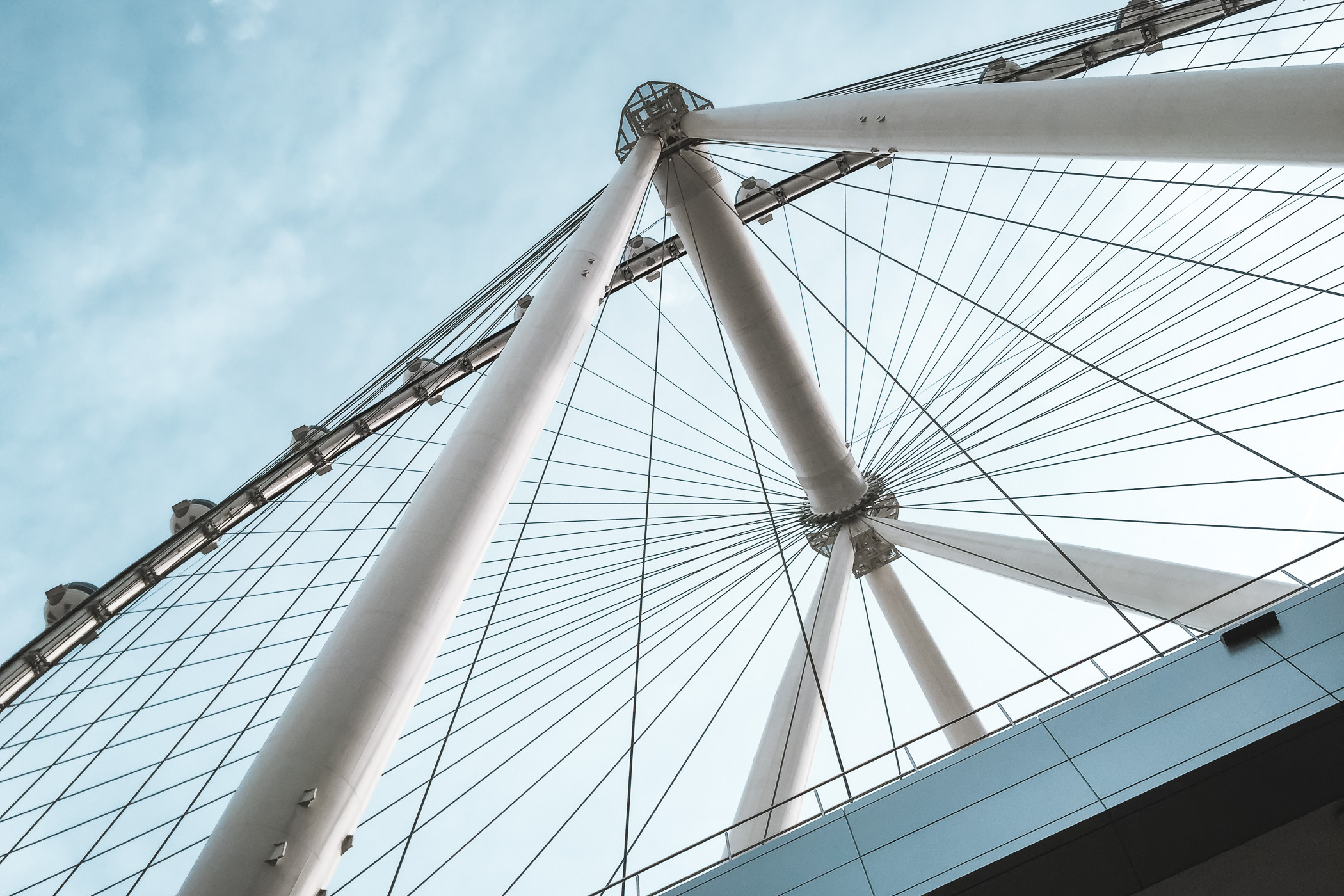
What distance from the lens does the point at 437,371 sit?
73.6ft

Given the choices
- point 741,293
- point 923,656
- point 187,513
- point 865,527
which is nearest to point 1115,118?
point 741,293

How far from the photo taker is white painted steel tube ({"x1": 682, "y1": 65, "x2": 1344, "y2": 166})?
21.7ft

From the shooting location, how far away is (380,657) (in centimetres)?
649

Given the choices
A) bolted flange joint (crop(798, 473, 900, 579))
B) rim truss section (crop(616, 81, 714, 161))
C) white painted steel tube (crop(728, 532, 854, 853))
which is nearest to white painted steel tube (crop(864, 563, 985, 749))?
bolted flange joint (crop(798, 473, 900, 579))

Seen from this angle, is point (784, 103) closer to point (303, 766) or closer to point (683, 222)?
point (683, 222)

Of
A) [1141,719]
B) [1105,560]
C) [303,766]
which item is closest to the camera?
[303,766]

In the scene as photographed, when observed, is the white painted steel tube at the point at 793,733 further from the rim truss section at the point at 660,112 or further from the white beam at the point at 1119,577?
the rim truss section at the point at 660,112

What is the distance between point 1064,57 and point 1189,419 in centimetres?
1605

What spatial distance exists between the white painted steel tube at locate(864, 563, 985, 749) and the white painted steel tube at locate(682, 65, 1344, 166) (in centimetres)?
1186

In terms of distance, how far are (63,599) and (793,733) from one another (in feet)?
47.8

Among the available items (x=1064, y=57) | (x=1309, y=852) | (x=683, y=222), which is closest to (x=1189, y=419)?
(x=1309, y=852)

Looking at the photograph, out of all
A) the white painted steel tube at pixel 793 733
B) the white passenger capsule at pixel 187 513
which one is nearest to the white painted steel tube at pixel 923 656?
the white painted steel tube at pixel 793 733

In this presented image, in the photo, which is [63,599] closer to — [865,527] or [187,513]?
[187,513]

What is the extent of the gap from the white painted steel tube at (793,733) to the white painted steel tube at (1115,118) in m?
7.60
